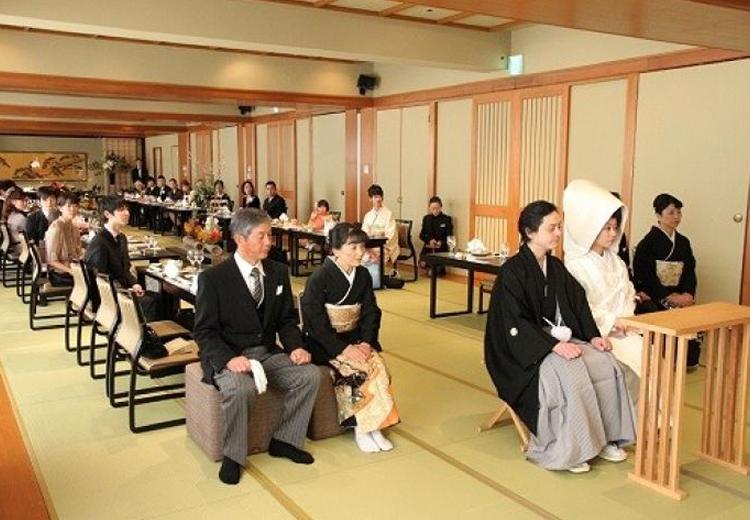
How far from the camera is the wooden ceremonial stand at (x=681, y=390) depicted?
2.98m

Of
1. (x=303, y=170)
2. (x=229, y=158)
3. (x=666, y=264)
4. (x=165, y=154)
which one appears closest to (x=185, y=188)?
(x=229, y=158)

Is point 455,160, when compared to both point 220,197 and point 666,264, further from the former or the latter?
point 220,197

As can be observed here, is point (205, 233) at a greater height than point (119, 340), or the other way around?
point (205, 233)

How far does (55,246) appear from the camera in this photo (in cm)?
603

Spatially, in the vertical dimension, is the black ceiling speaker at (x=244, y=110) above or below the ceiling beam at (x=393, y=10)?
below

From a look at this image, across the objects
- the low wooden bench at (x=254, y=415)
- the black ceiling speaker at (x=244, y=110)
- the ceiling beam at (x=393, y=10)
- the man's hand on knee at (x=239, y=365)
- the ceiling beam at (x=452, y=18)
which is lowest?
the low wooden bench at (x=254, y=415)

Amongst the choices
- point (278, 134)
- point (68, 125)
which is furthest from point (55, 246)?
point (68, 125)

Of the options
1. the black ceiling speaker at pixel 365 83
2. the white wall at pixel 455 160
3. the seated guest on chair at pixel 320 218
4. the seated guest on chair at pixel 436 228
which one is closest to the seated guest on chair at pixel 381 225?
the seated guest on chair at pixel 436 228

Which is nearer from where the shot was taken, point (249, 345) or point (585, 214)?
point (249, 345)

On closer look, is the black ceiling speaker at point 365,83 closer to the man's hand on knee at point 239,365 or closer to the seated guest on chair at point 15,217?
the seated guest on chair at point 15,217

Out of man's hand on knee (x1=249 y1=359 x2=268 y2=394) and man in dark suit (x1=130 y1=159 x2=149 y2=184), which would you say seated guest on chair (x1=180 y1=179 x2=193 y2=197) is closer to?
man in dark suit (x1=130 y1=159 x2=149 y2=184)

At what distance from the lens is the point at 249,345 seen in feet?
11.1

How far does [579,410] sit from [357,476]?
1060mm

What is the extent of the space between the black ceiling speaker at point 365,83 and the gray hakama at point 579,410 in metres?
7.32
